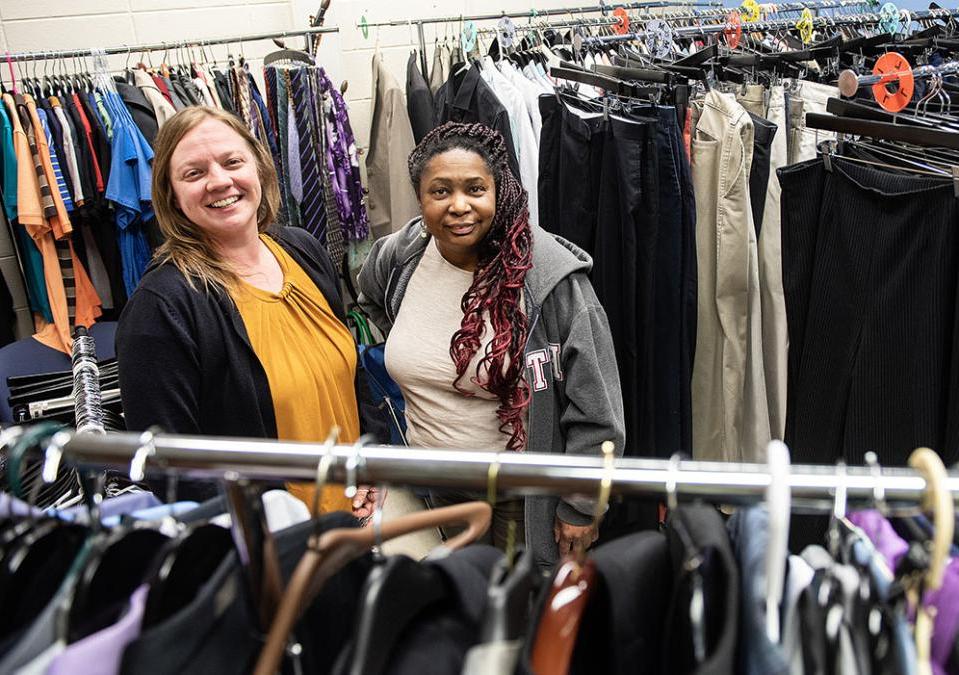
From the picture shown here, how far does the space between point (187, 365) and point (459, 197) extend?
2.01 feet

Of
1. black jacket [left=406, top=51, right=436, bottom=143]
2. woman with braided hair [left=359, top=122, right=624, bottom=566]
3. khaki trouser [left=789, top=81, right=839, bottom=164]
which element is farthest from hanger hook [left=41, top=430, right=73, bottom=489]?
black jacket [left=406, top=51, right=436, bottom=143]

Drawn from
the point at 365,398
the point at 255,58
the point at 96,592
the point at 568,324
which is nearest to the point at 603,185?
the point at 568,324

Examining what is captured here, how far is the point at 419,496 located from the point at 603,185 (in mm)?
1060

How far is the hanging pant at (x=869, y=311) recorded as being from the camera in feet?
4.44

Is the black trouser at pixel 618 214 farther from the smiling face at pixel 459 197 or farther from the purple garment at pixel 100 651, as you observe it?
the purple garment at pixel 100 651

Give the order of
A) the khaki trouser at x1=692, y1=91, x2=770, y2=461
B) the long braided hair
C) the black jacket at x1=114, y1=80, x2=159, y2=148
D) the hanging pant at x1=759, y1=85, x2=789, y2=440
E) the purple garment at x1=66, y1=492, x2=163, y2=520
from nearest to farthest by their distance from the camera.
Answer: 1. the purple garment at x1=66, y1=492, x2=163, y2=520
2. the long braided hair
3. the khaki trouser at x1=692, y1=91, x2=770, y2=461
4. the hanging pant at x1=759, y1=85, x2=789, y2=440
5. the black jacket at x1=114, y1=80, x2=159, y2=148

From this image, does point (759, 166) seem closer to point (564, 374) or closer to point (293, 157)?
point (564, 374)

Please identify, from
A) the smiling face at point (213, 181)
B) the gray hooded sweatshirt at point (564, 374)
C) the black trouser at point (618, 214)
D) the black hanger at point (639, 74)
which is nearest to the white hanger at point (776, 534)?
the gray hooded sweatshirt at point (564, 374)

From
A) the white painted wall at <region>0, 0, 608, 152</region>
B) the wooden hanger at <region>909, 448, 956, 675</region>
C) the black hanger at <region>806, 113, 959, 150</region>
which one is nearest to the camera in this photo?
the wooden hanger at <region>909, 448, 956, 675</region>

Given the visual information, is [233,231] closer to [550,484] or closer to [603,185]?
[603,185]

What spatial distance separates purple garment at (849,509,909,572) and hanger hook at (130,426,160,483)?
0.64 metres

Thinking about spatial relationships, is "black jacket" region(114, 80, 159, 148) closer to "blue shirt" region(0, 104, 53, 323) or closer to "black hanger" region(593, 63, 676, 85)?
"blue shirt" region(0, 104, 53, 323)

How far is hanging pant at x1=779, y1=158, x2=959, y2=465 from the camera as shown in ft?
4.44

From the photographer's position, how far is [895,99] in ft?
5.24
